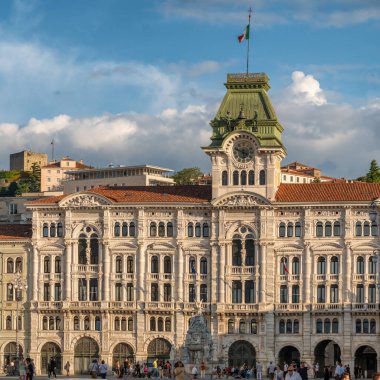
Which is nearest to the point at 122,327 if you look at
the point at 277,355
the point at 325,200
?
the point at 277,355

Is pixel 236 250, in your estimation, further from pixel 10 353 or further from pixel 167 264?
pixel 10 353

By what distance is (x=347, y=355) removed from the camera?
11219 cm

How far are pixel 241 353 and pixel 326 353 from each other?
10.9m

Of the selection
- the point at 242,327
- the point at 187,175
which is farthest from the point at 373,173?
the point at 242,327

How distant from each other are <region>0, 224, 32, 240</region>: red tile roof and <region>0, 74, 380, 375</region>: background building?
2.43 m

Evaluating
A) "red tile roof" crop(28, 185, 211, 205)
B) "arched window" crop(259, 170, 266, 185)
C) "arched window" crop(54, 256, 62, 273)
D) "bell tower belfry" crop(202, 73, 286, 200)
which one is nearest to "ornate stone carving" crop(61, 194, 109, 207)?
"red tile roof" crop(28, 185, 211, 205)

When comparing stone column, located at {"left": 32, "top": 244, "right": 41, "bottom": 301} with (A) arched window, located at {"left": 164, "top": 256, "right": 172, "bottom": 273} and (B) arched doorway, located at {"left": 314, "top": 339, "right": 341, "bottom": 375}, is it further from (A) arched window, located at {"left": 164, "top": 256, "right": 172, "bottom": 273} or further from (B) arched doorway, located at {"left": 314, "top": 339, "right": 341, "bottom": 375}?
(B) arched doorway, located at {"left": 314, "top": 339, "right": 341, "bottom": 375}

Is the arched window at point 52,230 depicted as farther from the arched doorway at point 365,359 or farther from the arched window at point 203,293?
the arched doorway at point 365,359

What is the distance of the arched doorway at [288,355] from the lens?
11450 centimetres

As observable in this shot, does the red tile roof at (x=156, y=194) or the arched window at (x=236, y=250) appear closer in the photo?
the arched window at (x=236, y=250)

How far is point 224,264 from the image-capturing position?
4540 inches

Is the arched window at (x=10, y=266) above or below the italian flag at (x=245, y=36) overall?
below

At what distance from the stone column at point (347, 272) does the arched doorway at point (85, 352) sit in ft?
76.2

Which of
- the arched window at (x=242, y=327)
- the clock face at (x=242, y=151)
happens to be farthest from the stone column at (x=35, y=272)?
the clock face at (x=242, y=151)
